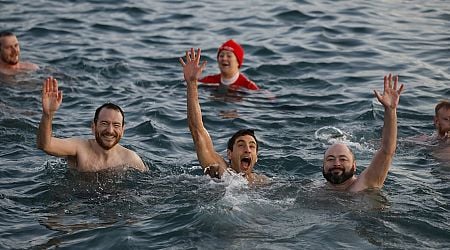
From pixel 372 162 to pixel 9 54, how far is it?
8.82 m

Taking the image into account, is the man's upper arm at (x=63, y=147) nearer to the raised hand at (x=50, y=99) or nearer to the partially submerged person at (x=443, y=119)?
the raised hand at (x=50, y=99)

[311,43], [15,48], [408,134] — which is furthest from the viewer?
[311,43]

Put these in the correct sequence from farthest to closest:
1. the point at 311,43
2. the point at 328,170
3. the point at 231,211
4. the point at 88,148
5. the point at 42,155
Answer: the point at 311,43 < the point at 42,155 < the point at 88,148 < the point at 328,170 < the point at 231,211

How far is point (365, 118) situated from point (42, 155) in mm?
5351

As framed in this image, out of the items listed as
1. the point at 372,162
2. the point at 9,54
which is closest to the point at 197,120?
the point at 372,162

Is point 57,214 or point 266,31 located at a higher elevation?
point 266,31

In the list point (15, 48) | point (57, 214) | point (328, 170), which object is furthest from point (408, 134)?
point (15, 48)

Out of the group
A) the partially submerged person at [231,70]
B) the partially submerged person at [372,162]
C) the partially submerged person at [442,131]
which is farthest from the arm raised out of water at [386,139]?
the partially submerged person at [231,70]

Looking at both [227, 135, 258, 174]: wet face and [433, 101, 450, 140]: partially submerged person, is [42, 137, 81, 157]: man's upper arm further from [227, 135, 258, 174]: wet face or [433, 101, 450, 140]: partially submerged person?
[433, 101, 450, 140]: partially submerged person

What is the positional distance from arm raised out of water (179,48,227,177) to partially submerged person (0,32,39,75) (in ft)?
22.4

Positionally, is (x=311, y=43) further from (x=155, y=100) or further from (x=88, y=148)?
(x=88, y=148)

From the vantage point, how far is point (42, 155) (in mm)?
12812

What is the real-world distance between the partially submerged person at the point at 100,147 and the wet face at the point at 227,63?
500 cm

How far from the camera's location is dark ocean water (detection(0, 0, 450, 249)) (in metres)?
9.76
